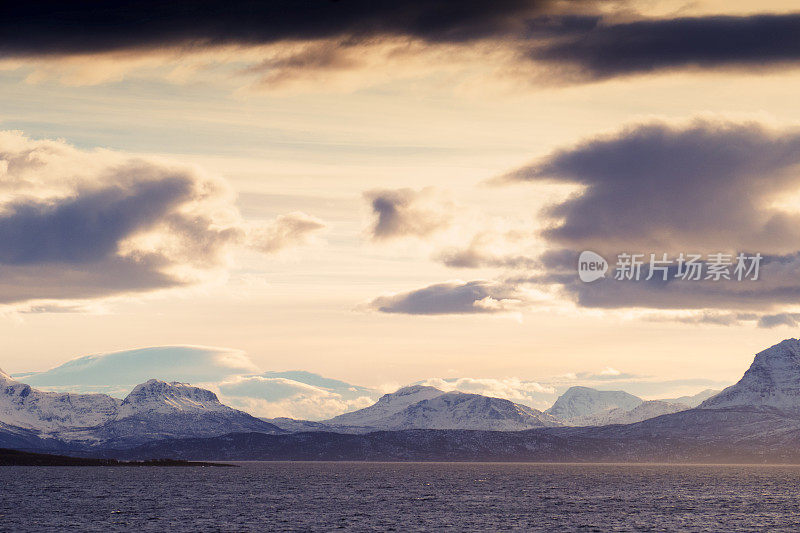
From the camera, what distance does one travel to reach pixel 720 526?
A: 198375mm

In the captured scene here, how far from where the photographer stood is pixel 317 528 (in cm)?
18550

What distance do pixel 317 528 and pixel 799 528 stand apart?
98850mm

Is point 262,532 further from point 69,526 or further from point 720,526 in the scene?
point 720,526

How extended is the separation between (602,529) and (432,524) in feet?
112

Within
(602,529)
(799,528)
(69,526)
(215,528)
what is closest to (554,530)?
(602,529)

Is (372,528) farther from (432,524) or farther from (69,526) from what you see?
(69,526)

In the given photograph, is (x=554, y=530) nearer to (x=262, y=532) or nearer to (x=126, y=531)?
(x=262, y=532)

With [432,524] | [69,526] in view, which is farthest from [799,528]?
[69,526]

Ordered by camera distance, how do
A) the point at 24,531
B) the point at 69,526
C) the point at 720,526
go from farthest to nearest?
1. the point at 720,526
2. the point at 69,526
3. the point at 24,531

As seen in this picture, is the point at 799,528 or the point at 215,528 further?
the point at 799,528

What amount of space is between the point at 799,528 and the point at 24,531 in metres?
152

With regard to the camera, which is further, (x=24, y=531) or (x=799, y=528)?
(x=799, y=528)

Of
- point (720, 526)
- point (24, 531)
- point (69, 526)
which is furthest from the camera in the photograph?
point (720, 526)

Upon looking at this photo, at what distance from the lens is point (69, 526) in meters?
186
